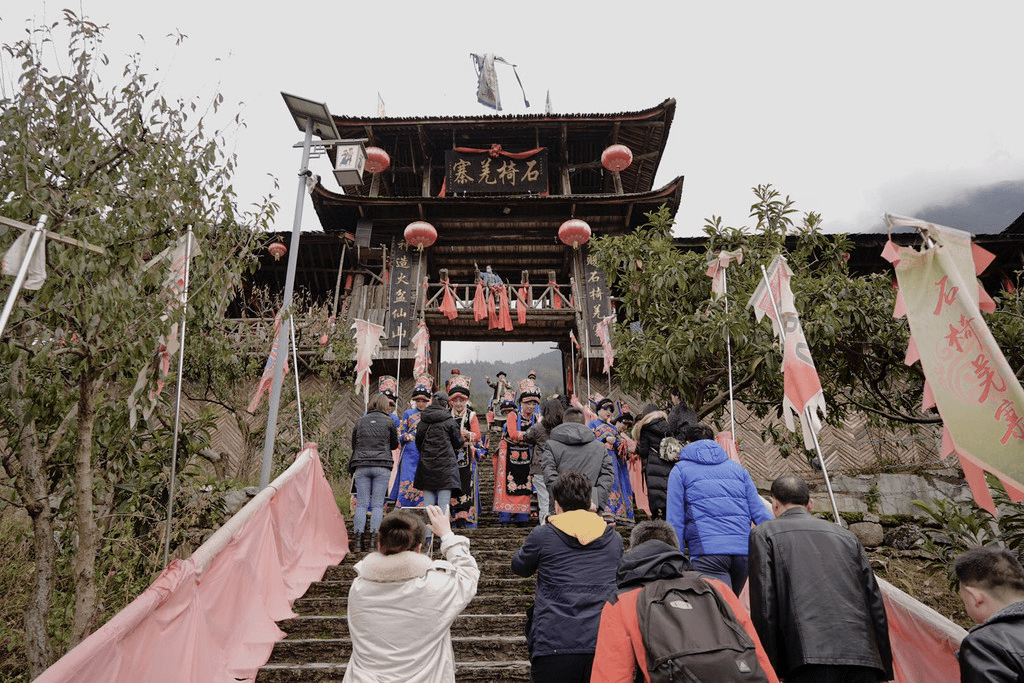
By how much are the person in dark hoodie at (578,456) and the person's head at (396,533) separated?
2.11 m

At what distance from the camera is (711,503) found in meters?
3.60

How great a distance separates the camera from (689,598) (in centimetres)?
200

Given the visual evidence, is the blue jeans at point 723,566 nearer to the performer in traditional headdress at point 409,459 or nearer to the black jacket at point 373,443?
the black jacket at point 373,443

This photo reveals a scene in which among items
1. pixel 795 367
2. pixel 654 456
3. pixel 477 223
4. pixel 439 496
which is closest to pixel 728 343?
pixel 795 367

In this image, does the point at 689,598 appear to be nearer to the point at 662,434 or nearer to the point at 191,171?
the point at 662,434

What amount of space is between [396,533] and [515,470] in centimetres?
482

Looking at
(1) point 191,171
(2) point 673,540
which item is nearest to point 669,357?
(2) point 673,540

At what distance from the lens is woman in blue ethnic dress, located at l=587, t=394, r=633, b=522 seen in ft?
23.4

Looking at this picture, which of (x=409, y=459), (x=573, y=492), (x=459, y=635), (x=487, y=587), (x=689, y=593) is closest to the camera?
(x=689, y=593)

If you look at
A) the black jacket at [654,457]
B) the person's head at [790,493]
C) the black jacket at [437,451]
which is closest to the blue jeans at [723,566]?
the person's head at [790,493]

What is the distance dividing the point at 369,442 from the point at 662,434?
3011 millimetres

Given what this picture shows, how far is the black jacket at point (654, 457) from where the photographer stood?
4.79 m

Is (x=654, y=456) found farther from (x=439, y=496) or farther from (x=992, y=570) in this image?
(x=992, y=570)

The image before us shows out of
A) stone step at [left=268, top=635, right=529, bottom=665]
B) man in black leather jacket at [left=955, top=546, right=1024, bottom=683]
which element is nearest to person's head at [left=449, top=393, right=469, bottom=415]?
stone step at [left=268, top=635, right=529, bottom=665]
